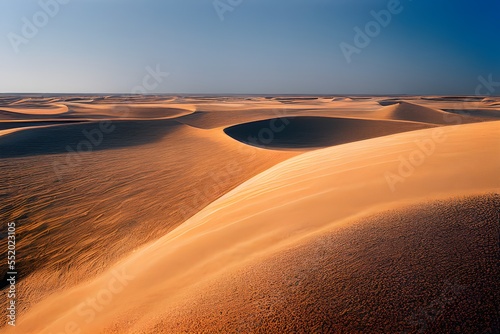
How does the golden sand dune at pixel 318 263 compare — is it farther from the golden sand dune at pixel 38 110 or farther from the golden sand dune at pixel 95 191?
the golden sand dune at pixel 38 110

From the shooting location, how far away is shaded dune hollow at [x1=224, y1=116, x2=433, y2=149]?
1731 cm

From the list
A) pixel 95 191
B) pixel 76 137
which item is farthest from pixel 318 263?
pixel 76 137

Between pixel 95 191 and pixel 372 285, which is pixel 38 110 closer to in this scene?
pixel 95 191

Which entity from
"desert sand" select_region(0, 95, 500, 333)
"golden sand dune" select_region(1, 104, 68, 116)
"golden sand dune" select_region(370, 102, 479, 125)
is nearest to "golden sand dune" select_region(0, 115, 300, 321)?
"desert sand" select_region(0, 95, 500, 333)

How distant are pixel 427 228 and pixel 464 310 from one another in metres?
0.83

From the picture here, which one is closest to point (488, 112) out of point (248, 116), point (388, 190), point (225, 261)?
point (248, 116)

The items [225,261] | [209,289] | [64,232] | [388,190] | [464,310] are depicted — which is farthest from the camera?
[64,232]

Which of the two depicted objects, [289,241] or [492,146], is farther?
[492,146]

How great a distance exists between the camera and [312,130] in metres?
19.2

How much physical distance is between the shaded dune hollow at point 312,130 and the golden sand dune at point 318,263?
41.7ft

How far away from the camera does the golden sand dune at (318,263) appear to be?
5.23 ft

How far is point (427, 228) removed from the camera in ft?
7.06

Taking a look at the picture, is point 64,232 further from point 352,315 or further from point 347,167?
point 352,315

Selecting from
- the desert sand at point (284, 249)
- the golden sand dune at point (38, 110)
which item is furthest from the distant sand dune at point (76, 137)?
the golden sand dune at point (38, 110)
